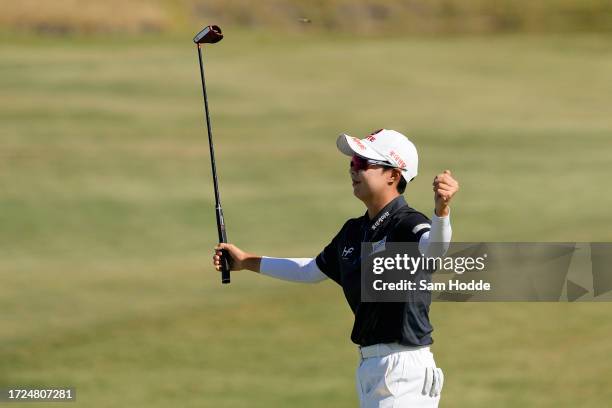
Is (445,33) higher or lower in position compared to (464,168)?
higher

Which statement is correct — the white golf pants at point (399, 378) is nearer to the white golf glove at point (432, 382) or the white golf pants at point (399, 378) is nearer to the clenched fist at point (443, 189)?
the white golf glove at point (432, 382)

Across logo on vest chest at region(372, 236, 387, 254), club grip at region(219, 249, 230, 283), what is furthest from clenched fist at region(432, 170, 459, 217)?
club grip at region(219, 249, 230, 283)

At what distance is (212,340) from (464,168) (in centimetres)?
1122

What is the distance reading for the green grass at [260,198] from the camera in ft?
49.0

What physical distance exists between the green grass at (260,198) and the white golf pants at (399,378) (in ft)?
19.3

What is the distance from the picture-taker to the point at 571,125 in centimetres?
3012

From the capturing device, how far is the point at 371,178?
7777 millimetres

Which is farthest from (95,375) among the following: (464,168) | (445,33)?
(445,33)

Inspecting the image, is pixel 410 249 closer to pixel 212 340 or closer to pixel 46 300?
pixel 212 340

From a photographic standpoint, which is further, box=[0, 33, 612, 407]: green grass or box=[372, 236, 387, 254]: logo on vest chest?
box=[0, 33, 612, 407]: green grass

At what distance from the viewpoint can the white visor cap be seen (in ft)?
25.3

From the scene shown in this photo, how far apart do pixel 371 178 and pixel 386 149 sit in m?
0.19

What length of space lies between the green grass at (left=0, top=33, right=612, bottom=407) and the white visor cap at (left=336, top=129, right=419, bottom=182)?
241 inches

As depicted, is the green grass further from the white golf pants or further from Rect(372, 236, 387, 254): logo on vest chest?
Rect(372, 236, 387, 254): logo on vest chest
